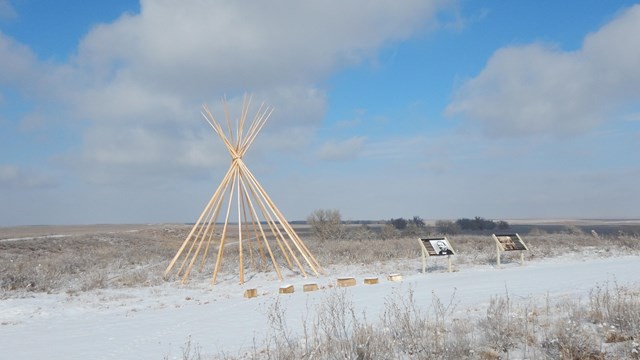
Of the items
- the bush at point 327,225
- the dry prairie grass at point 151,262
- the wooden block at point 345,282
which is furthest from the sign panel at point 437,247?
the bush at point 327,225

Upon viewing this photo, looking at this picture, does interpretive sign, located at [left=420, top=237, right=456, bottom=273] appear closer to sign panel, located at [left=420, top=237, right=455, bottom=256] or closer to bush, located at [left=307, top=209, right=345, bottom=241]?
sign panel, located at [left=420, top=237, right=455, bottom=256]

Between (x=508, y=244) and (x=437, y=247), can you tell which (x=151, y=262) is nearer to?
(x=437, y=247)

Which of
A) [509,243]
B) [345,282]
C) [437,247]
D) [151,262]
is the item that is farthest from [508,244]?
[151,262]

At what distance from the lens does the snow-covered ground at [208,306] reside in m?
5.57

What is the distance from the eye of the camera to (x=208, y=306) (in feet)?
26.3

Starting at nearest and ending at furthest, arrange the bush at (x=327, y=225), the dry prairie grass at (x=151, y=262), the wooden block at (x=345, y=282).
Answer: the wooden block at (x=345, y=282) < the dry prairie grass at (x=151, y=262) < the bush at (x=327, y=225)

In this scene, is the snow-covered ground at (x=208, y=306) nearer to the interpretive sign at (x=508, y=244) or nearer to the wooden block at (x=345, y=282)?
the wooden block at (x=345, y=282)

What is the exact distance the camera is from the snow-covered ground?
18.3 ft

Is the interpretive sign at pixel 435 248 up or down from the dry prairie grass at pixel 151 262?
up

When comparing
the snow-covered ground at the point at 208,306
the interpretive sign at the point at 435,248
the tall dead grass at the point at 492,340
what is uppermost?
the interpretive sign at the point at 435,248

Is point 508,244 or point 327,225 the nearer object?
point 508,244

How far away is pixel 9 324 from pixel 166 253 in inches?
342

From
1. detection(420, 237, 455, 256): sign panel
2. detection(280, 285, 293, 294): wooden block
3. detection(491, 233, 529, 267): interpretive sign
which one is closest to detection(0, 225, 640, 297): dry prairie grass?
detection(491, 233, 529, 267): interpretive sign

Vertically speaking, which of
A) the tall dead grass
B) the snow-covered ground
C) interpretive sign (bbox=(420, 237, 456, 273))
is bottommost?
the snow-covered ground
